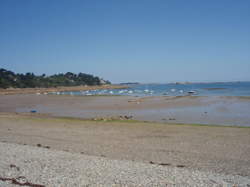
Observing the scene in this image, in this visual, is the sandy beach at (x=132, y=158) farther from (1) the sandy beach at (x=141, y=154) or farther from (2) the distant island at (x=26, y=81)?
(2) the distant island at (x=26, y=81)

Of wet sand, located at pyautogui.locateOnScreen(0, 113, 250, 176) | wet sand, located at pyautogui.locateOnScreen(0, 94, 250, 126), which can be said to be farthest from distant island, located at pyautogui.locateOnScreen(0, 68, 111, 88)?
wet sand, located at pyautogui.locateOnScreen(0, 113, 250, 176)

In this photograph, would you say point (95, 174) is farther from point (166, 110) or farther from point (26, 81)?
point (26, 81)

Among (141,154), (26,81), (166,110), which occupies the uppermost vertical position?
(26,81)

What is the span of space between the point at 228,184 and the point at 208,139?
642 cm

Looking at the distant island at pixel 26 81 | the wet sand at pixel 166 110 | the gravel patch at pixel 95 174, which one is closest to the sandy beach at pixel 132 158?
the gravel patch at pixel 95 174

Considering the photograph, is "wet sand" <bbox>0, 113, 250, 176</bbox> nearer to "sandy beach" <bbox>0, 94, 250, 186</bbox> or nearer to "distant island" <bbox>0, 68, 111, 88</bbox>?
"sandy beach" <bbox>0, 94, 250, 186</bbox>

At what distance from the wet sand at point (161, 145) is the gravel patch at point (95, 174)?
83cm

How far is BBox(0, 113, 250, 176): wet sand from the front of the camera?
8602mm

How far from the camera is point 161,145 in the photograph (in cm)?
1135

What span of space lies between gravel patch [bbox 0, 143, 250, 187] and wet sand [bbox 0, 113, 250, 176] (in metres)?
0.83

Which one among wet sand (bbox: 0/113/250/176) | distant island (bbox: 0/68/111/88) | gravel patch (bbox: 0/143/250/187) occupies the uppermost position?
distant island (bbox: 0/68/111/88)

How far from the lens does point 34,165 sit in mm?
7734

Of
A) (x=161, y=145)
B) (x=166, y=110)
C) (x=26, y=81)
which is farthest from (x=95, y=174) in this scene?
(x=26, y=81)

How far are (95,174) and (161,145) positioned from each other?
17.1 ft
